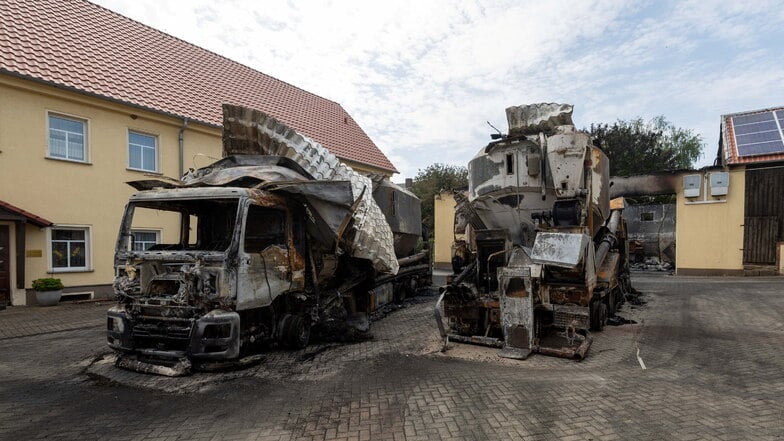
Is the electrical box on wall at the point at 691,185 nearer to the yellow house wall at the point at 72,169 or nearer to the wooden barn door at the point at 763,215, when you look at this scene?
the wooden barn door at the point at 763,215

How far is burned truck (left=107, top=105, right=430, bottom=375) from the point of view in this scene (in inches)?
210

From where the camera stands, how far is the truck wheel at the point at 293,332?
6.40 metres

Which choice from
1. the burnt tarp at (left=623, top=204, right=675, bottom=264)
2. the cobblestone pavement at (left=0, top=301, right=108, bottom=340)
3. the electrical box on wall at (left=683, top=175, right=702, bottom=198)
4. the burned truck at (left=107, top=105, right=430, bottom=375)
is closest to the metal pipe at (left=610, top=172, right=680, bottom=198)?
the electrical box on wall at (left=683, top=175, right=702, bottom=198)

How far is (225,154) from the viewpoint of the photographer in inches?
299

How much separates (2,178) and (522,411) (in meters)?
12.2

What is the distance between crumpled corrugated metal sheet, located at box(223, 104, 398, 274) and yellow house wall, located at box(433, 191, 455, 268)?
1367 cm

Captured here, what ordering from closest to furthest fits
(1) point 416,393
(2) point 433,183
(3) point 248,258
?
(1) point 416,393
(3) point 248,258
(2) point 433,183

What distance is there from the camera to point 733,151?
16297 millimetres

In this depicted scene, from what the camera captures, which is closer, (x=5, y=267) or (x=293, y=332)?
(x=293, y=332)

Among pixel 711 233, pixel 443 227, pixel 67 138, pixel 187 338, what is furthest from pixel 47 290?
pixel 711 233

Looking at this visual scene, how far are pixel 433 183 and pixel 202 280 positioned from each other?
27.3 m

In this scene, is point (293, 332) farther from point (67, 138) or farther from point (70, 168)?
point (67, 138)

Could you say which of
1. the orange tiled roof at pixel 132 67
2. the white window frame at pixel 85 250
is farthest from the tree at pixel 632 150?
the white window frame at pixel 85 250

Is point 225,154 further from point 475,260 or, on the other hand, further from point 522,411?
point 522,411
